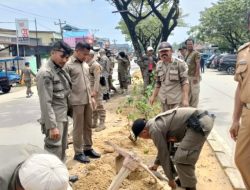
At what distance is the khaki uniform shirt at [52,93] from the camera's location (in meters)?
4.37

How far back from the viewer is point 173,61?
566 cm

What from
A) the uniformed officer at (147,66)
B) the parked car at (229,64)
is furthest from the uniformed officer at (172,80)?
the parked car at (229,64)

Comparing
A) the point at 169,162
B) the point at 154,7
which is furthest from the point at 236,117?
the point at 154,7

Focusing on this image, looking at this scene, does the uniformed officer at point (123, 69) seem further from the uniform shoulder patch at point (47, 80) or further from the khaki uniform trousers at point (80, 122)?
the uniform shoulder patch at point (47, 80)

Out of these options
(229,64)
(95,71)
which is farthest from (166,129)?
(229,64)

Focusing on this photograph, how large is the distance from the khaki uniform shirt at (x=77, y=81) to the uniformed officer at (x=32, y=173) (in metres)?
3.47

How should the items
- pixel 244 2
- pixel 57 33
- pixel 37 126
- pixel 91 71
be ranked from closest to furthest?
pixel 91 71
pixel 37 126
pixel 244 2
pixel 57 33

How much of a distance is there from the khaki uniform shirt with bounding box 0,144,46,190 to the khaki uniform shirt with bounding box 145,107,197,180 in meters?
1.96

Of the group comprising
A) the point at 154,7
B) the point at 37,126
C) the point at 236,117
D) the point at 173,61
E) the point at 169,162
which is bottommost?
the point at 37,126

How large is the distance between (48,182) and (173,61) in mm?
4209

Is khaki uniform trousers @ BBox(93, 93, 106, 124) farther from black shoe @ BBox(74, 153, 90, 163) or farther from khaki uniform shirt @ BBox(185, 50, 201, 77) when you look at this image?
black shoe @ BBox(74, 153, 90, 163)

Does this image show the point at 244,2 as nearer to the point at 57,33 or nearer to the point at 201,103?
the point at 201,103

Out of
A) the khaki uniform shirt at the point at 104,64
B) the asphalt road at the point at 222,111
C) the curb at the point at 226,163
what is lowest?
the asphalt road at the point at 222,111

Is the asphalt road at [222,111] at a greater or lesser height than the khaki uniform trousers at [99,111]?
lesser
